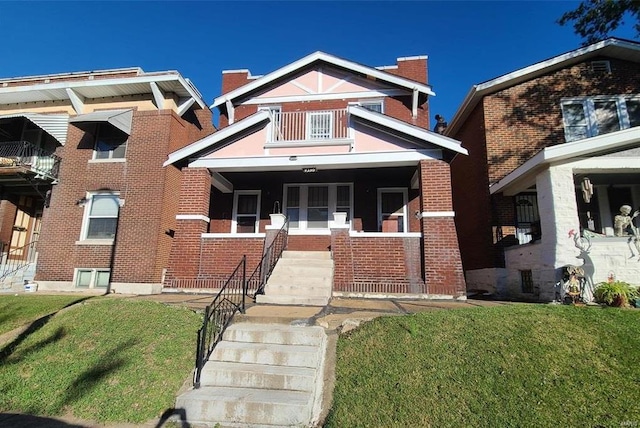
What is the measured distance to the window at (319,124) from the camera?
1062cm

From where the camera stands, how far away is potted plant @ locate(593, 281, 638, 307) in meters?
6.67

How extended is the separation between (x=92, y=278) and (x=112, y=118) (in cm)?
544

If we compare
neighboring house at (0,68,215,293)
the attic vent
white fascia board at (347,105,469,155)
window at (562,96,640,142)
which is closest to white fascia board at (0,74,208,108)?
neighboring house at (0,68,215,293)

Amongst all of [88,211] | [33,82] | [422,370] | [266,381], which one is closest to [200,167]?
[88,211]

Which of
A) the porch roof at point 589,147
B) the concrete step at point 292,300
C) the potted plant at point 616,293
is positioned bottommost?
the concrete step at point 292,300

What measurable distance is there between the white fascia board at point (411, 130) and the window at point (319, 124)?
113cm

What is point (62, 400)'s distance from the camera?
415 cm

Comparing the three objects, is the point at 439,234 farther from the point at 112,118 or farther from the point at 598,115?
the point at 112,118

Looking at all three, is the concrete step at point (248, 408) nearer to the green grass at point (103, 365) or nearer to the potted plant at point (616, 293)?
the green grass at point (103, 365)

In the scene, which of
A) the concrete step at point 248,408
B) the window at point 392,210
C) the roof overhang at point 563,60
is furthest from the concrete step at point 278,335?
the roof overhang at point 563,60

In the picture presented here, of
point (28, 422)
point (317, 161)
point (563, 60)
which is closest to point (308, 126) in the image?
point (317, 161)

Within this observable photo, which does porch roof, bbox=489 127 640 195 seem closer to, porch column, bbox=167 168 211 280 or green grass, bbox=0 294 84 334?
porch column, bbox=167 168 211 280

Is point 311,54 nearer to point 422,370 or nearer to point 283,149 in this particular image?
point 283,149

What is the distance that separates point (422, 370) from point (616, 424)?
178cm
